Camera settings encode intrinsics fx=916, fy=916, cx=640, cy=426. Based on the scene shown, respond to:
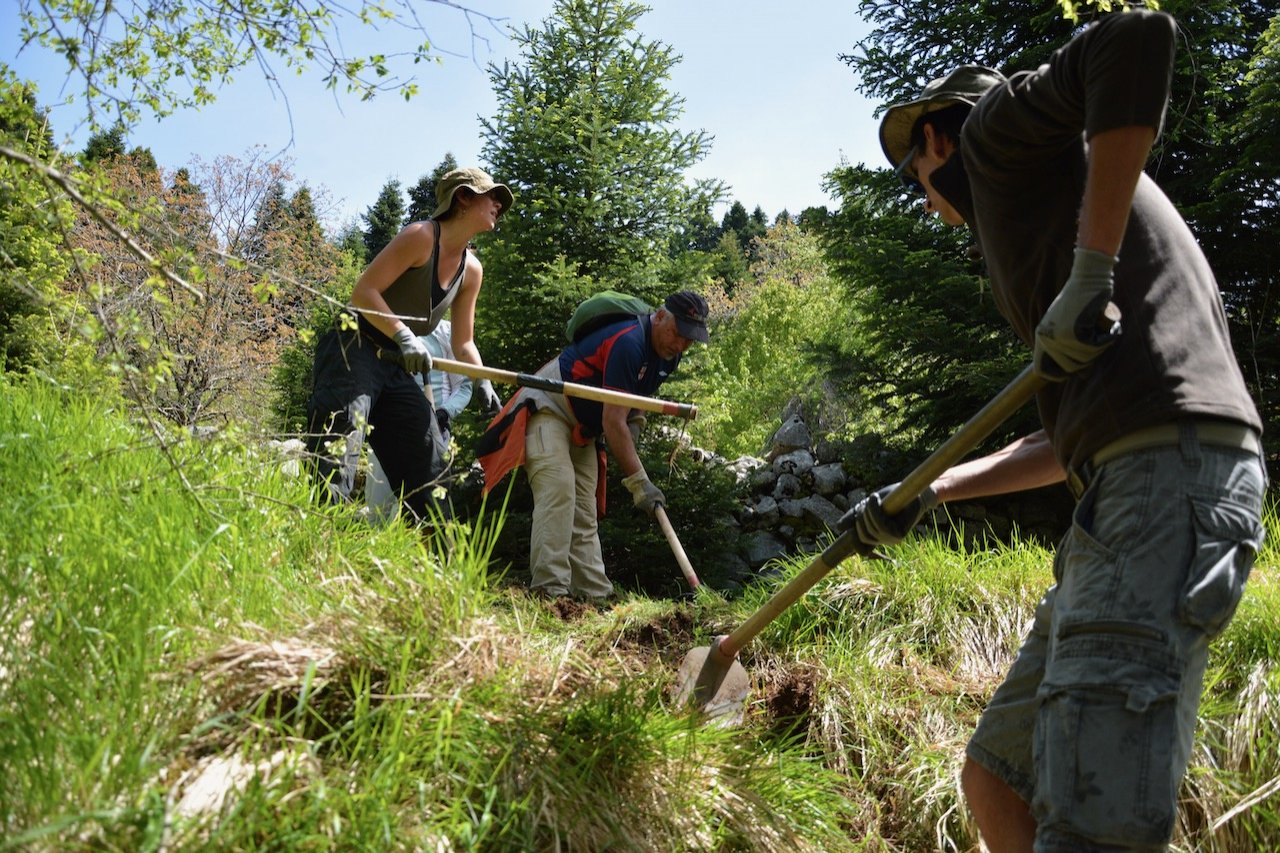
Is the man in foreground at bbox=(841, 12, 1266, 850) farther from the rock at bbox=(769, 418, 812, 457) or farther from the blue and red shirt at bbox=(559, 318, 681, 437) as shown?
the rock at bbox=(769, 418, 812, 457)

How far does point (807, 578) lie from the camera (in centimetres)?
254

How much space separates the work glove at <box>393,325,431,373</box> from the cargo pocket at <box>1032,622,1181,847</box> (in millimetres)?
3127

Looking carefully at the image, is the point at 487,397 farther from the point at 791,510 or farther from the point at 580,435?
the point at 791,510

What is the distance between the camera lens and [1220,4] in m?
6.56

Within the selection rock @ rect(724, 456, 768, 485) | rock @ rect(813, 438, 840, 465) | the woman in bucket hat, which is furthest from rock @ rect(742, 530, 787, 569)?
the woman in bucket hat

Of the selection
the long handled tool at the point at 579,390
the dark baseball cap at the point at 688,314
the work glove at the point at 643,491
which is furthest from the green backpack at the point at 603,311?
the work glove at the point at 643,491

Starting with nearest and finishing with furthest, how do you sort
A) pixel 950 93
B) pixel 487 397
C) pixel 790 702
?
pixel 950 93 < pixel 790 702 < pixel 487 397

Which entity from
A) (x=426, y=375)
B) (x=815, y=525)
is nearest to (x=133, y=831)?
(x=426, y=375)

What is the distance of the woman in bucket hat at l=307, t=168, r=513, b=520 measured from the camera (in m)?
4.05

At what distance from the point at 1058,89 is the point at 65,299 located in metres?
2.21

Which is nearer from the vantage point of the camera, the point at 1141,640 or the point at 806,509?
the point at 1141,640

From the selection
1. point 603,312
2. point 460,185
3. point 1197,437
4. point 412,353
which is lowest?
point 1197,437

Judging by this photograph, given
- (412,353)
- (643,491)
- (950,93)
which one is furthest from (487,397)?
(950,93)

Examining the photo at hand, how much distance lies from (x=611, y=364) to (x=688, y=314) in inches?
19.5
